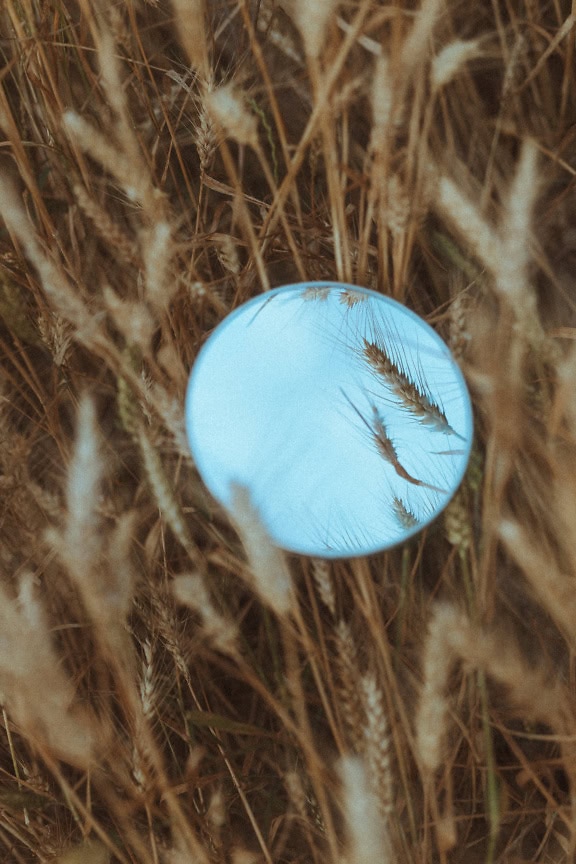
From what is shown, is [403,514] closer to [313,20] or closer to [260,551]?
[260,551]

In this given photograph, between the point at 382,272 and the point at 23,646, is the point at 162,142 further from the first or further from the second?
the point at 23,646

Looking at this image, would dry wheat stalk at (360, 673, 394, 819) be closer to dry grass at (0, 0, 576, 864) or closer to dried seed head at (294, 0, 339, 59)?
dry grass at (0, 0, 576, 864)

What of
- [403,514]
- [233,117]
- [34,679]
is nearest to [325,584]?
[403,514]

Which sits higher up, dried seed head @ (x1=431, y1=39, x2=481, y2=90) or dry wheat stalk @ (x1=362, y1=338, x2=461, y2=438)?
dried seed head @ (x1=431, y1=39, x2=481, y2=90)

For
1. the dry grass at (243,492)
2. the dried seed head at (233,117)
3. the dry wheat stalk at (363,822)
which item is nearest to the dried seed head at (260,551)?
the dry grass at (243,492)

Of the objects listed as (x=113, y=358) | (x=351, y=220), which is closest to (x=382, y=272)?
(x=351, y=220)

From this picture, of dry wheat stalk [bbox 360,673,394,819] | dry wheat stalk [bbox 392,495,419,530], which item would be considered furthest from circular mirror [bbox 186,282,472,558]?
dry wheat stalk [bbox 360,673,394,819]
